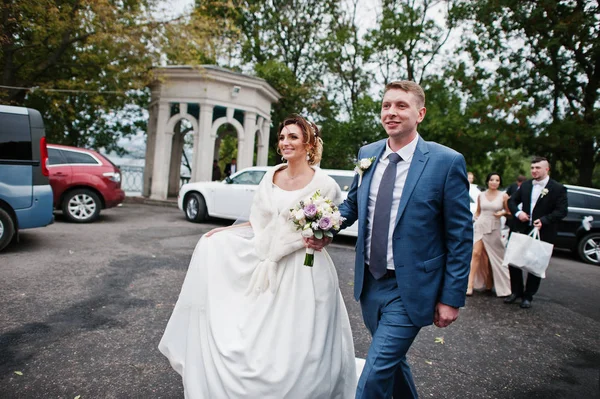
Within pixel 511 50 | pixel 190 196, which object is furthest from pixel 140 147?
pixel 511 50

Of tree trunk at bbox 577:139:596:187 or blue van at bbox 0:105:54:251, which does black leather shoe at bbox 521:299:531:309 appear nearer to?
blue van at bbox 0:105:54:251

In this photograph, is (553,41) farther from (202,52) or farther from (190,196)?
(190,196)

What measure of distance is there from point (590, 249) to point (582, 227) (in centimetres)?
59

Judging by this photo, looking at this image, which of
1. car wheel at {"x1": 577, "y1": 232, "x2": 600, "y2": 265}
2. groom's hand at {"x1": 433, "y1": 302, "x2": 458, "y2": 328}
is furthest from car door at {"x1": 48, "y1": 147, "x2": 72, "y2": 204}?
car wheel at {"x1": 577, "y1": 232, "x2": 600, "y2": 265}

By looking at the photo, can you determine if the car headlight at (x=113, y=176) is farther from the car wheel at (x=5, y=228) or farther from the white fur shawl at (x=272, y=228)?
the white fur shawl at (x=272, y=228)

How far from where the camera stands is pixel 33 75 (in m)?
14.0

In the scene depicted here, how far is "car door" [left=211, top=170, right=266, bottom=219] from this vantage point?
11.6m

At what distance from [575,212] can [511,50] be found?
1148 cm

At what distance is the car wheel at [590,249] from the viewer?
10.6 m

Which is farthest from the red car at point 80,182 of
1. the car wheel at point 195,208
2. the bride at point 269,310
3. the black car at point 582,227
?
the black car at point 582,227

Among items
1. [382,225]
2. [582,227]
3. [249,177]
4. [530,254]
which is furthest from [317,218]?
[582,227]

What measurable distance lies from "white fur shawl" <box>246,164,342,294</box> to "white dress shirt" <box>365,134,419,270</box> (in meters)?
0.57

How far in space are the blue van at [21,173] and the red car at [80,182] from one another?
10.5 feet

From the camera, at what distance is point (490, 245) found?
682 cm
